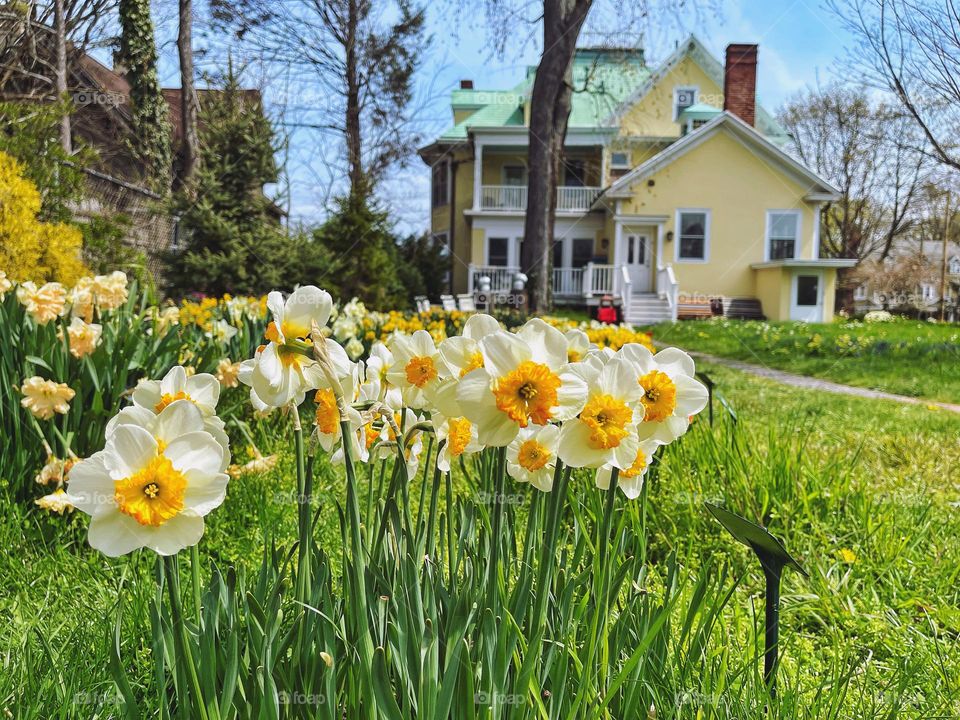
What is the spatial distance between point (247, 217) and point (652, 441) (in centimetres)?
1159

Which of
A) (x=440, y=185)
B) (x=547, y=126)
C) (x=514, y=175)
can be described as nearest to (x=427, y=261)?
(x=514, y=175)

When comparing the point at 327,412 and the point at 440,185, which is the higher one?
the point at 440,185

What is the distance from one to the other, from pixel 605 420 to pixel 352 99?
48.3ft

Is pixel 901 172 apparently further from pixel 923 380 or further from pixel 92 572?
pixel 92 572

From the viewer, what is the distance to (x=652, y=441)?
988 millimetres

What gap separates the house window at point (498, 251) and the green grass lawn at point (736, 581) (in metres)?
18.0

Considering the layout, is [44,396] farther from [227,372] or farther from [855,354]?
[855,354]

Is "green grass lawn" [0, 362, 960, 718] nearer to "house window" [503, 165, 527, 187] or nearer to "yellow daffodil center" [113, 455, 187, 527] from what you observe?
"yellow daffodil center" [113, 455, 187, 527]

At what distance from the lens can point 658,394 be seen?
94 cm

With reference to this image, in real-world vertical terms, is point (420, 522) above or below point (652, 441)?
below

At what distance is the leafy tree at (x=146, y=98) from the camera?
11297mm

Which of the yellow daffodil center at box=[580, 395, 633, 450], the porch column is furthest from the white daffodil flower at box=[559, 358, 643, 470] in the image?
the porch column

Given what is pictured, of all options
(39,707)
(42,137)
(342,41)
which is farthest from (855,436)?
(342,41)

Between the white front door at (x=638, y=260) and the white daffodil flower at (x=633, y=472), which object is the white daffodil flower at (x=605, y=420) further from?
the white front door at (x=638, y=260)
